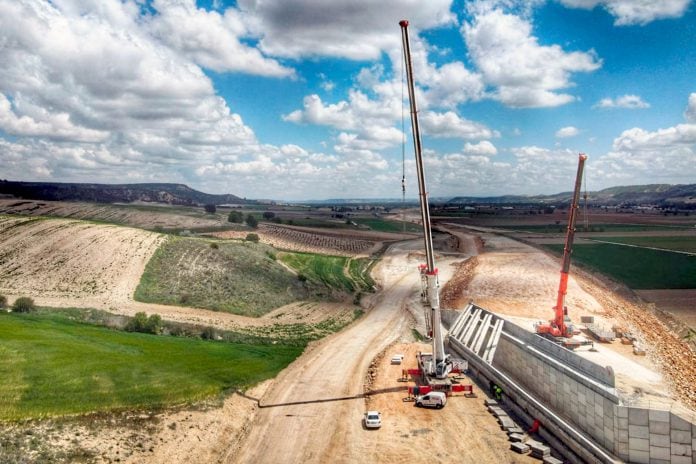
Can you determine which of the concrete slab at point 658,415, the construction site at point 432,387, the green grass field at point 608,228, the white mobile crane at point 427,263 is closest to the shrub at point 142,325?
the construction site at point 432,387

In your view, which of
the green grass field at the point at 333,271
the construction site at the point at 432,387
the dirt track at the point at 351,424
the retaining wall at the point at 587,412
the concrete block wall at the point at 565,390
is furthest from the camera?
the green grass field at the point at 333,271

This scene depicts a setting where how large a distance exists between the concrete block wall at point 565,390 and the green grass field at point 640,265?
2104 inches

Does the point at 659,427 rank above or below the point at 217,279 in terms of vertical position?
above

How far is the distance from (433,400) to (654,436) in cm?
1397

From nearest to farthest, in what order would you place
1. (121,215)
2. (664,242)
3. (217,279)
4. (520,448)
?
(520,448) → (217,279) → (664,242) → (121,215)

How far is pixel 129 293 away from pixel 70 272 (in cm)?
1237

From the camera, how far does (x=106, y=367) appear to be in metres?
34.2

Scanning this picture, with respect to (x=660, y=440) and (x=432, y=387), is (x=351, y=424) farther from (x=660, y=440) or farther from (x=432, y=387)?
(x=660, y=440)

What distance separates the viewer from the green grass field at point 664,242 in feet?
387

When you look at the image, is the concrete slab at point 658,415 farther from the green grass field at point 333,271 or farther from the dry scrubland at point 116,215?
the dry scrubland at point 116,215

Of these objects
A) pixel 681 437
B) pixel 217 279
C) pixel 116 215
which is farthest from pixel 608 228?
pixel 116 215

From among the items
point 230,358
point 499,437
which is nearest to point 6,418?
point 230,358

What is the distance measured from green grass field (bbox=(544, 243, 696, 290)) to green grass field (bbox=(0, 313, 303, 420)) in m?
69.4

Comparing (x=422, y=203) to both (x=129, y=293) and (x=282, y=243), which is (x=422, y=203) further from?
(x=282, y=243)
